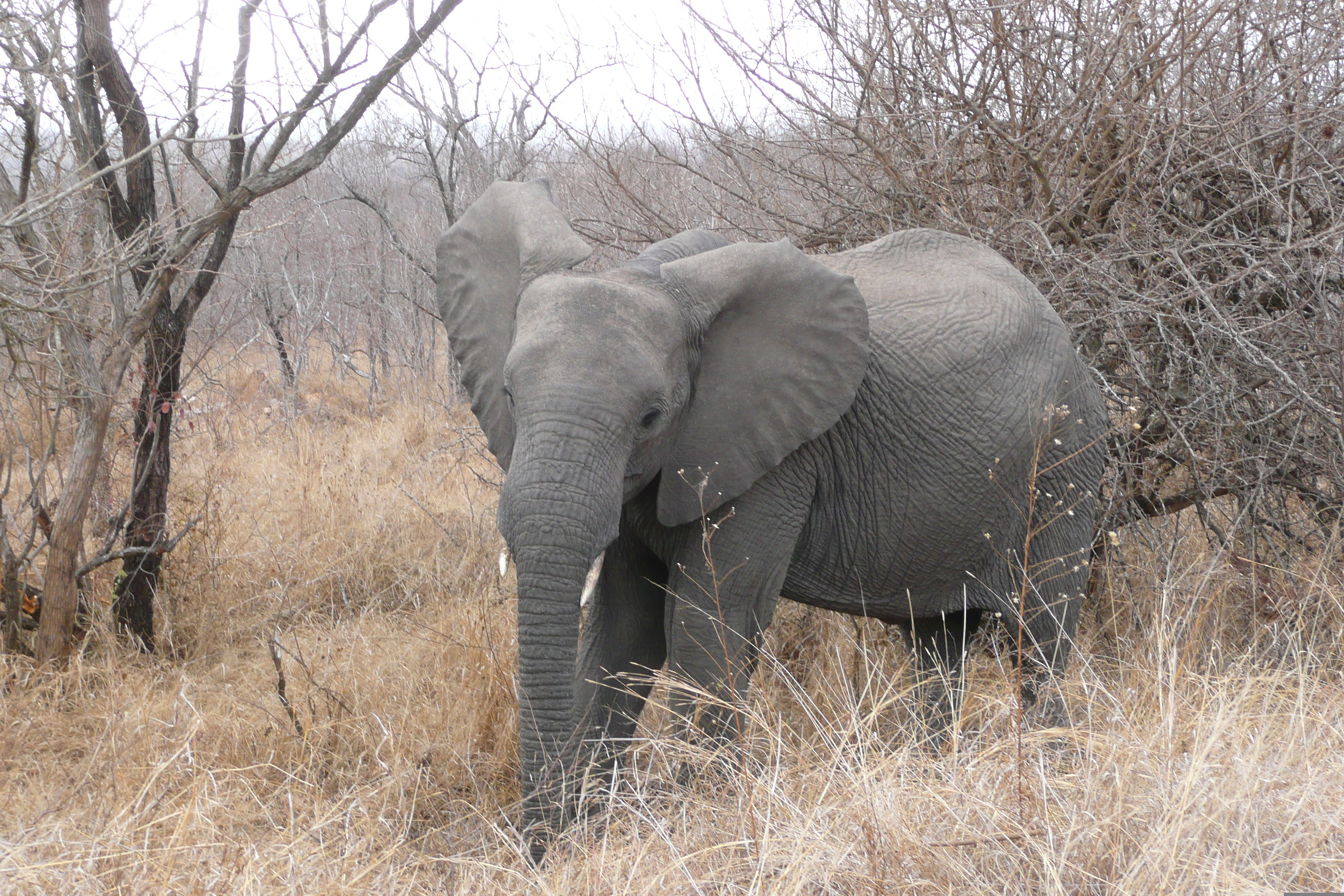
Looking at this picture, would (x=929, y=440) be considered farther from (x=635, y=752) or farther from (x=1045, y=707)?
(x=635, y=752)

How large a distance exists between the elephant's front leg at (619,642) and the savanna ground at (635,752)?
0.16 metres

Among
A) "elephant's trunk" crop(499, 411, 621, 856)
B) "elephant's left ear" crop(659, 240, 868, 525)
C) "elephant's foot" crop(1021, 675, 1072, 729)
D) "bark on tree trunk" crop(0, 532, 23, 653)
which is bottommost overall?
"elephant's foot" crop(1021, 675, 1072, 729)

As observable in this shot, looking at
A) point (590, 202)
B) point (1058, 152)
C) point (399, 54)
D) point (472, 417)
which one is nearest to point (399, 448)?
point (472, 417)

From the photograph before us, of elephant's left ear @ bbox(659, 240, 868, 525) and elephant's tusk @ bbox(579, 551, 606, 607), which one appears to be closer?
elephant's left ear @ bbox(659, 240, 868, 525)

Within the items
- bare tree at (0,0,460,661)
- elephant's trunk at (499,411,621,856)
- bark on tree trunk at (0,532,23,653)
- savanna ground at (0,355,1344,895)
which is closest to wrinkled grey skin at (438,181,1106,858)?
elephant's trunk at (499,411,621,856)

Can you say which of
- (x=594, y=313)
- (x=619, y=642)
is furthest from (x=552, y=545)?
(x=619, y=642)

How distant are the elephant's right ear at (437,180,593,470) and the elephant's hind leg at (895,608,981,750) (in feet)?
5.63

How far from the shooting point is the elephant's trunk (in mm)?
2578

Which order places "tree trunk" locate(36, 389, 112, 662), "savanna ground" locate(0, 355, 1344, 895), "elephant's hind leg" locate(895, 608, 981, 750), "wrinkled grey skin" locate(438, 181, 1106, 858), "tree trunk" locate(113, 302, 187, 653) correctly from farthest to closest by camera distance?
"tree trunk" locate(113, 302, 187, 653) < "tree trunk" locate(36, 389, 112, 662) < "elephant's hind leg" locate(895, 608, 981, 750) < "wrinkled grey skin" locate(438, 181, 1106, 858) < "savanna ground" locate(0, 355, 1344, 895)

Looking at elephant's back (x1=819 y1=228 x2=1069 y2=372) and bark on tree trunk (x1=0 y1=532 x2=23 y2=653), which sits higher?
elephant's back (x1=819 y1=228 x2=1069 y2=372)

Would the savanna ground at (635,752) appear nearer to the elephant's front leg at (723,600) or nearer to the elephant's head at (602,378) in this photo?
the elephant's front leg at (723,600)

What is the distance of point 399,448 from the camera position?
8.68 metres

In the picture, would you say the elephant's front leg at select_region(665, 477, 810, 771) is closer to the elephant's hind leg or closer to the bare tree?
the elephant's hind leg

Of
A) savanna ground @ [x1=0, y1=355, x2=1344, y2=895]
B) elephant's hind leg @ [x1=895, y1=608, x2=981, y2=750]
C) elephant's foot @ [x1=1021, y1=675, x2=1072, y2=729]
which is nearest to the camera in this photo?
savanna ground @ [x1=0, y1=355, x2=1344, y2=895]
